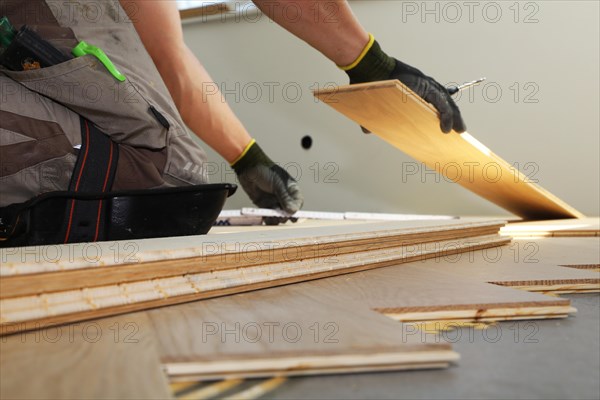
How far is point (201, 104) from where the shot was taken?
226 cm

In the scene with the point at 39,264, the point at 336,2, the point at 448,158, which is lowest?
the point at 39,264

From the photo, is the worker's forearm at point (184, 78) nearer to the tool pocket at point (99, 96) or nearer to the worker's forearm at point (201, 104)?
the worker's forearm at point (201, 104)

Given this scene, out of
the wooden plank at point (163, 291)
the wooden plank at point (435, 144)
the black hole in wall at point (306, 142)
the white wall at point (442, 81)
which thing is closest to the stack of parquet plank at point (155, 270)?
the wooden plank at point (163, 291)

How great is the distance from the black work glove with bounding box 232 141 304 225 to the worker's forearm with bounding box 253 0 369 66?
0.75 m

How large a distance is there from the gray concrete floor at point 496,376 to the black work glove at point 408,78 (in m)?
1.20

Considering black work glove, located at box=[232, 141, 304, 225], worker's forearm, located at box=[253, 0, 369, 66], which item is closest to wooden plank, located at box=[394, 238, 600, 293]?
worker's forearm, located at box=[253, 0, 369, 66]

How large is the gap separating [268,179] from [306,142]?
50.6 inches

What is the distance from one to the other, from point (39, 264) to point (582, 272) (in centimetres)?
96

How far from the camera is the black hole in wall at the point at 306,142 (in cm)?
362

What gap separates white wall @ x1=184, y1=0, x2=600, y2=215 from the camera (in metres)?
2.91

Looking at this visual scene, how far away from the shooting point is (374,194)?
3.41 meters

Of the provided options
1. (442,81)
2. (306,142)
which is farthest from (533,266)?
(306,142)

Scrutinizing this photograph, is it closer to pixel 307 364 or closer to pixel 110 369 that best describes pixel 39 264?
pixel 110 369

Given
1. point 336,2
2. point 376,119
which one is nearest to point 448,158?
point 376,119
